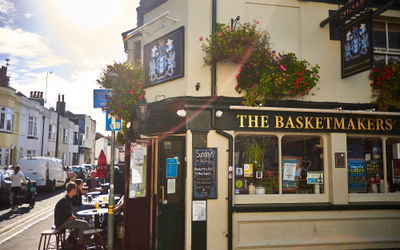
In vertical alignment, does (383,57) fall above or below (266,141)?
above

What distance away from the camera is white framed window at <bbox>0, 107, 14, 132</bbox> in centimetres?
2414

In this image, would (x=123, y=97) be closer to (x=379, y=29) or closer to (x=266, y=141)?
(x=266, y=141)

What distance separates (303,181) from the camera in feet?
25.1

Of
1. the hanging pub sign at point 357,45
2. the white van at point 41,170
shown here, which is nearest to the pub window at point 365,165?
the hanging pub sign at point 357,45

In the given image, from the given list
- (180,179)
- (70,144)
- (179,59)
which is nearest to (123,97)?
(179,59)

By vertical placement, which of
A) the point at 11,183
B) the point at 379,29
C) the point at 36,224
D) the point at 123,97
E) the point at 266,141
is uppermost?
the point at 379,29

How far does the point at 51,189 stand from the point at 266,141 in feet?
56.5

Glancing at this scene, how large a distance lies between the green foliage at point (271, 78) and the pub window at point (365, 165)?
2088 mm

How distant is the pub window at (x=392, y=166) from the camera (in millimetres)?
8102

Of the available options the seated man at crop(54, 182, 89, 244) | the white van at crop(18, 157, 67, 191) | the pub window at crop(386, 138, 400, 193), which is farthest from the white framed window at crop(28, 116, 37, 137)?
the pub window at crop(386, 138, 400, 193)

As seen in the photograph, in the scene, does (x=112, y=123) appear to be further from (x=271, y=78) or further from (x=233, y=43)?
(x=271, y=78)

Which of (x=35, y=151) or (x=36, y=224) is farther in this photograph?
(x=35, y=151)

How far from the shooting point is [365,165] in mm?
7980

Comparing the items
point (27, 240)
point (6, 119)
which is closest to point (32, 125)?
point (6, 119)
